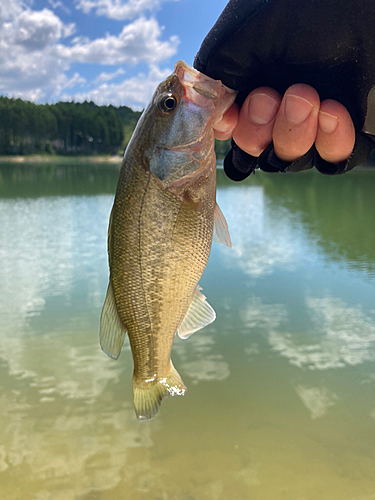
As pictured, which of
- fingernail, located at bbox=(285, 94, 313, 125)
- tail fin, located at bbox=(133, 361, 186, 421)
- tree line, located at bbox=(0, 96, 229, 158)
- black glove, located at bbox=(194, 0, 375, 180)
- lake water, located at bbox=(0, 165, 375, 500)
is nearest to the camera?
black glove, located at bbox=(194, 0, 375, 180)

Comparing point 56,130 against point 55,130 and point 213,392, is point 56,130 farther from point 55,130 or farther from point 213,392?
point 213,392

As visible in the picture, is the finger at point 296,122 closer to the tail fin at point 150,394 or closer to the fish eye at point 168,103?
the fish eye at point 168,103

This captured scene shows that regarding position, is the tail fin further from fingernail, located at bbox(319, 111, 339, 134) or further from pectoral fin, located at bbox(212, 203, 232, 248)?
fingernail, located at bbox(319, 111, 339, 134)

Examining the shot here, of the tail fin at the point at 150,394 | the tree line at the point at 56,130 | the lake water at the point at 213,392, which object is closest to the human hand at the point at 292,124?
the tail fin at the point at 150,394

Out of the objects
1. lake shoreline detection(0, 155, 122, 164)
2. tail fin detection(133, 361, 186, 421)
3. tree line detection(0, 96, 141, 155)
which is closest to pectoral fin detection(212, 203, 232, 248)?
tail fin detection(133, 361, 186, 421)

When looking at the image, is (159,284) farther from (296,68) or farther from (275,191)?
(275,191)

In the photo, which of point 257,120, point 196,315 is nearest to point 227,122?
point 257,120
